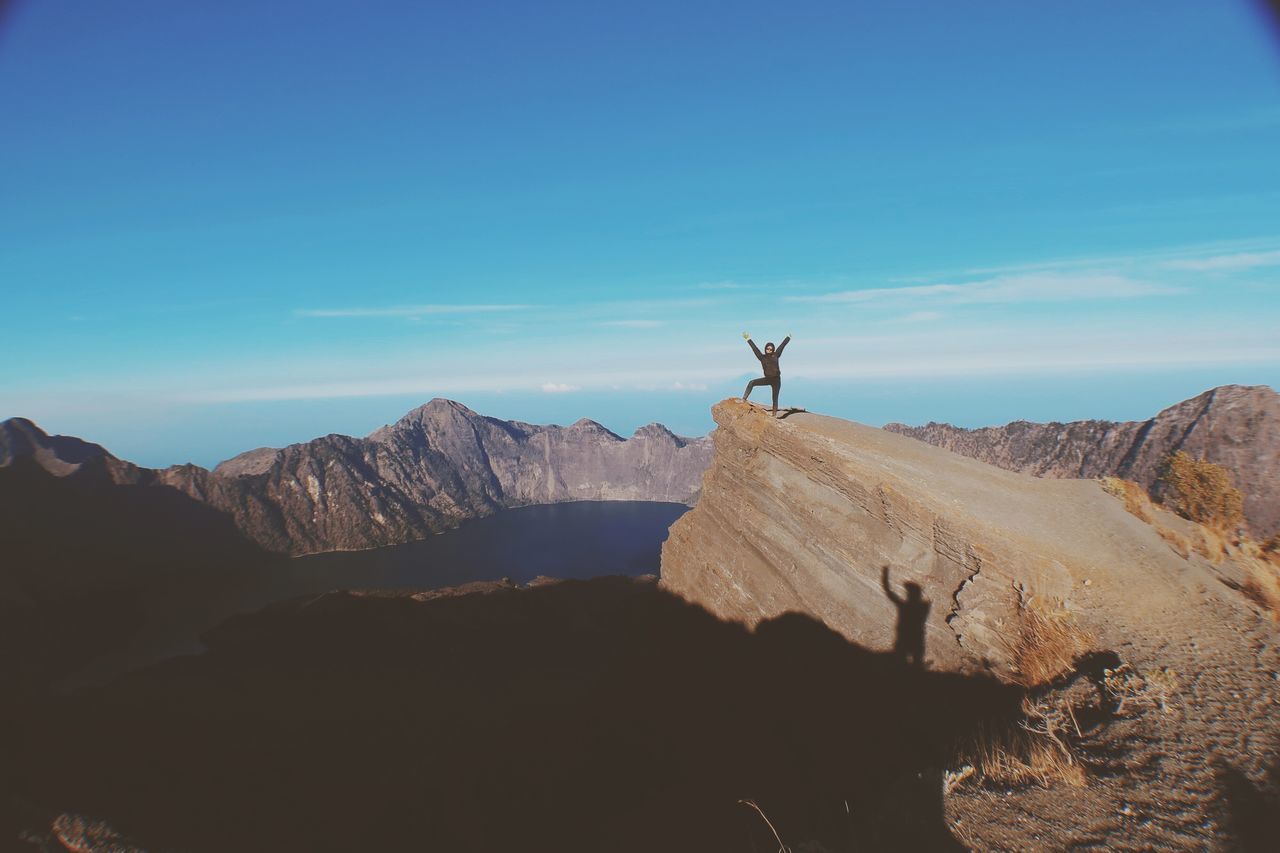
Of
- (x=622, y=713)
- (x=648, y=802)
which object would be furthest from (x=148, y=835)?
(x=622, y=713)

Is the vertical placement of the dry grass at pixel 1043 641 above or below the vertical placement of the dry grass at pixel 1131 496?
below

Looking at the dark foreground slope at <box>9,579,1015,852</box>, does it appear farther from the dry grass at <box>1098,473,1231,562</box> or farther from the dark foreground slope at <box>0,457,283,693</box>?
the dark foreground slope at <box>0,457,283,693</box>

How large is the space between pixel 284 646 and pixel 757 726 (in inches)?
2330

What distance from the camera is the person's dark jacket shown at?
21.5 meters

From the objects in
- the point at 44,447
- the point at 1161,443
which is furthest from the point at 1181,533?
the point at 44,447

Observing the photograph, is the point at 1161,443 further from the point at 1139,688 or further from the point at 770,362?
the point at 1139,688

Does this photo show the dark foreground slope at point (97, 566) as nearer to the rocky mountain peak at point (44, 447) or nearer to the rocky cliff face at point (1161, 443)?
the rocky mountain peak at point (44, 447)

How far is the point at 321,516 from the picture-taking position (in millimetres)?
157000

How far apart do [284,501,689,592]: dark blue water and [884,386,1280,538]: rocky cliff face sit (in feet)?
249

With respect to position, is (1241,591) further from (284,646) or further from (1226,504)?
(284,646)

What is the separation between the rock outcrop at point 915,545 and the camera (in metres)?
15.1

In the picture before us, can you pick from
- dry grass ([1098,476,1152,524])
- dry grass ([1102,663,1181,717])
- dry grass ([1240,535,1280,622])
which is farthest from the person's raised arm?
dry grass ([1098,476,1152,524])

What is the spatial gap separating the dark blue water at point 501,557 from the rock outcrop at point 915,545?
79.9 meters

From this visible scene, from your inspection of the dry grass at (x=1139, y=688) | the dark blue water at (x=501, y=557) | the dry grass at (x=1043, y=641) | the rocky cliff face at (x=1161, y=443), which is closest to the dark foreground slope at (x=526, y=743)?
the dry grass at (x=1043, y=641)
